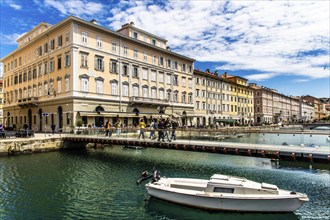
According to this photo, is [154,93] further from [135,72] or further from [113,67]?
[113,67]

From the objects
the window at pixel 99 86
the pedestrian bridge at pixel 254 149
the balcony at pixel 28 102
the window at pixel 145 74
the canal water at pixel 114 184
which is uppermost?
the window at pixel 145 74

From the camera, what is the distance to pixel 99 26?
1580 inches

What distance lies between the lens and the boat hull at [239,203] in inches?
440

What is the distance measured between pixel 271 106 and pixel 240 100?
33324 millimetres

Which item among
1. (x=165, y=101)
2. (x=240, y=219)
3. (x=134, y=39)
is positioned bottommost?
(x=240, y=219)

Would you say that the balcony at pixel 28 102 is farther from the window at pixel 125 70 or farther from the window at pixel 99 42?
the window at pixel 125 70

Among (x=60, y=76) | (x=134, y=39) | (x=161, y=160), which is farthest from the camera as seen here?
(x=134, y=39)

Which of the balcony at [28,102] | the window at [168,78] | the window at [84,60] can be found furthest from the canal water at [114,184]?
the window at [168,78]

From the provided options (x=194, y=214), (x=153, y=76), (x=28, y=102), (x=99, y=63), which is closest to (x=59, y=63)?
(x=99, y=63)

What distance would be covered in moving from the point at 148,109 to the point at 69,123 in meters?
16.4

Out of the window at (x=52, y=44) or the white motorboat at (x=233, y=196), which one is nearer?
the white motorboat at (x=233, y=196)

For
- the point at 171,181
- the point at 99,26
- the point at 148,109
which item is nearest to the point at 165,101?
the point at 148,109

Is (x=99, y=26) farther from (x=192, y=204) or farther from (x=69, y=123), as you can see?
(x=192, y=204)

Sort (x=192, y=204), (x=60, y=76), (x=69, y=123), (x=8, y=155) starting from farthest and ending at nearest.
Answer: (x=60, y=76), (x=69, y=123), (x=8, y=155), (x=192, y=204)
